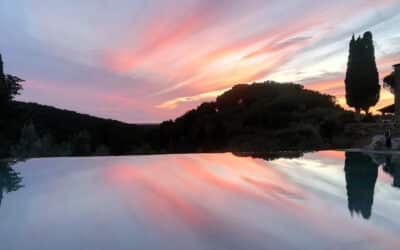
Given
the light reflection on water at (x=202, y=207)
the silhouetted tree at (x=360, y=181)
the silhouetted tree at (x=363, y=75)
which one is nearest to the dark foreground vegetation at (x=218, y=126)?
the silhouetted tree at (x=363, y=75)

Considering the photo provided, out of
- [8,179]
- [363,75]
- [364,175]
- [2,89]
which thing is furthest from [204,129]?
[8,179]

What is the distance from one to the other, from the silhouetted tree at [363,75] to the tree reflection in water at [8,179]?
13.8 meters

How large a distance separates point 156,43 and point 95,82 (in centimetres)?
348

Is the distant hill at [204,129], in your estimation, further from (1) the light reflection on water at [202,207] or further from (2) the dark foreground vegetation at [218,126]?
(1) the light reflection on water at [202,207]

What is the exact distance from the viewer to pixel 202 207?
3938 mm

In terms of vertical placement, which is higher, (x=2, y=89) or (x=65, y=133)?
A: (x=2, y=89)

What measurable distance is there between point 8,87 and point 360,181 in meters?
10.6

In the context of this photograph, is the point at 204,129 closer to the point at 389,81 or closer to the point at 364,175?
the point at 389,81

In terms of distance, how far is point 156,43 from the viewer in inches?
384

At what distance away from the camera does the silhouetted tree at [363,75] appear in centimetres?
1605

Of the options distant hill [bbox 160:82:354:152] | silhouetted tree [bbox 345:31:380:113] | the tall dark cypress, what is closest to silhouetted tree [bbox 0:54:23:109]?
the tall dark cypress

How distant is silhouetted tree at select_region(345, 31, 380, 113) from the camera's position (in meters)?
16.0

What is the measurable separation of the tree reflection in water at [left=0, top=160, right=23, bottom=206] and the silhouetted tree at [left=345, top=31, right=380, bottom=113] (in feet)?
45.2

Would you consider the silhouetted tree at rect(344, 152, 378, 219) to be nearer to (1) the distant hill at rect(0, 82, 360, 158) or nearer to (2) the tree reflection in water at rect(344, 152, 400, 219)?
(2) the tree reflection in water at rect(344, 152, 400, 219)
